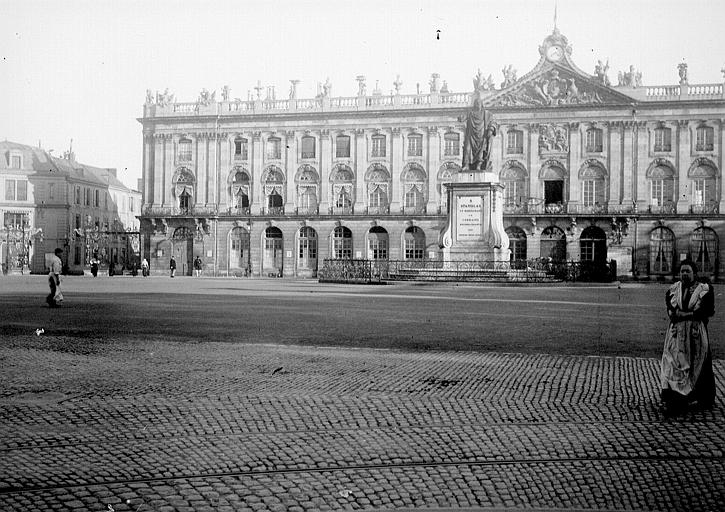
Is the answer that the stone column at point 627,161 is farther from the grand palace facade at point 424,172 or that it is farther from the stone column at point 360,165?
the stone column at point 360,165

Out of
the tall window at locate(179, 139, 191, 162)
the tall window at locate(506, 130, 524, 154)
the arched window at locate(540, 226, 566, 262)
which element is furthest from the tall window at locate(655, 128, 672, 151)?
the tall window at locate(179, 139, 191, 162)

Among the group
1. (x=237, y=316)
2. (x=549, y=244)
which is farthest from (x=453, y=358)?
(x=549, y=244)

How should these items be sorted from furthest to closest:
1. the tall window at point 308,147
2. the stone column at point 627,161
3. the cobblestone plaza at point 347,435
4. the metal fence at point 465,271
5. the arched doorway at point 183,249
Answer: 1. the arched doorway at point 183,249
2. the tall window at point 308,147
3. the stone column at point 627,161
4. the metal fence at point 465,271
5. the cobblestone plaza at point 347,435

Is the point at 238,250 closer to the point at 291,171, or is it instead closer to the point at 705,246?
the point at 291,171

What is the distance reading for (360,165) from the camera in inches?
2596

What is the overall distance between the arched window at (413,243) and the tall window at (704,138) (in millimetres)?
21564

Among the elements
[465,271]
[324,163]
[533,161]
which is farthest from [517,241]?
[465,271]

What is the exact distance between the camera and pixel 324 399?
29.4 ft

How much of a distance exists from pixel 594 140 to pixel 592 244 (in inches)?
314

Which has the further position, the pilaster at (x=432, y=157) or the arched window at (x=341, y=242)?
the arched window at (x=341, y=242)

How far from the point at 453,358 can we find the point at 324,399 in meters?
3.71

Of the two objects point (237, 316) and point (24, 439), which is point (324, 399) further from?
point (237, 316)

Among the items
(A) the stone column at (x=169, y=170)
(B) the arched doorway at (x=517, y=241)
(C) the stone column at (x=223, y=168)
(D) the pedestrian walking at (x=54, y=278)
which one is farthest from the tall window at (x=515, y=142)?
(D) the pedestrian walking at (x=54, y=278)

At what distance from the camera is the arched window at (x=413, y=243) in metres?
64.2
